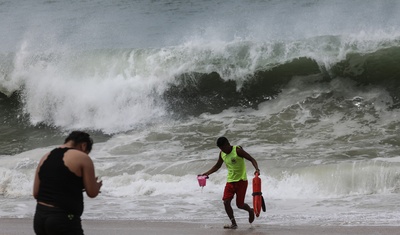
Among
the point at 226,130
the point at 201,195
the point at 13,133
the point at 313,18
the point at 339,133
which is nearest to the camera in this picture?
the point at 201,195

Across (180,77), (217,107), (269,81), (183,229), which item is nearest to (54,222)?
(183,229)

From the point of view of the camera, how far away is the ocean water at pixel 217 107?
10.7 meters

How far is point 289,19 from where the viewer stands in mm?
21547

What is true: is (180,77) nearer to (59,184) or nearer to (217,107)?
(217,107)

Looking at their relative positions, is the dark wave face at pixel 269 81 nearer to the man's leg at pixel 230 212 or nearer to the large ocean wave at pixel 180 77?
the large ocean wave at pixel 180 77

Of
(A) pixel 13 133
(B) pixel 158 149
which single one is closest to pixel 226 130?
(B) pixel 158 149

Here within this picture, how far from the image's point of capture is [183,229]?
8.50 meters

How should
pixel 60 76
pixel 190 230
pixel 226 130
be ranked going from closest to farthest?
1. pixel 190 230
2. pixel 226 130
3. pixel 60 76

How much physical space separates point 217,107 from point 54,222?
39.1 feet

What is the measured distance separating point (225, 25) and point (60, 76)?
5.79 m

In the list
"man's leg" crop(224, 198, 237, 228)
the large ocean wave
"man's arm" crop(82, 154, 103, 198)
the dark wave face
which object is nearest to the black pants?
"man's arm" crop(82, 154, 103, 198)

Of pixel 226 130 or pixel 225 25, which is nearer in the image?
pixel 226 130

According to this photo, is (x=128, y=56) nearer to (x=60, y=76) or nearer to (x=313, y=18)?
(x=60, y=76)

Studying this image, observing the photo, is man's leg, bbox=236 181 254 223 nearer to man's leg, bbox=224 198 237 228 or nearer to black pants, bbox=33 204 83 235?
man's leg, bbox=224 198 237 228
